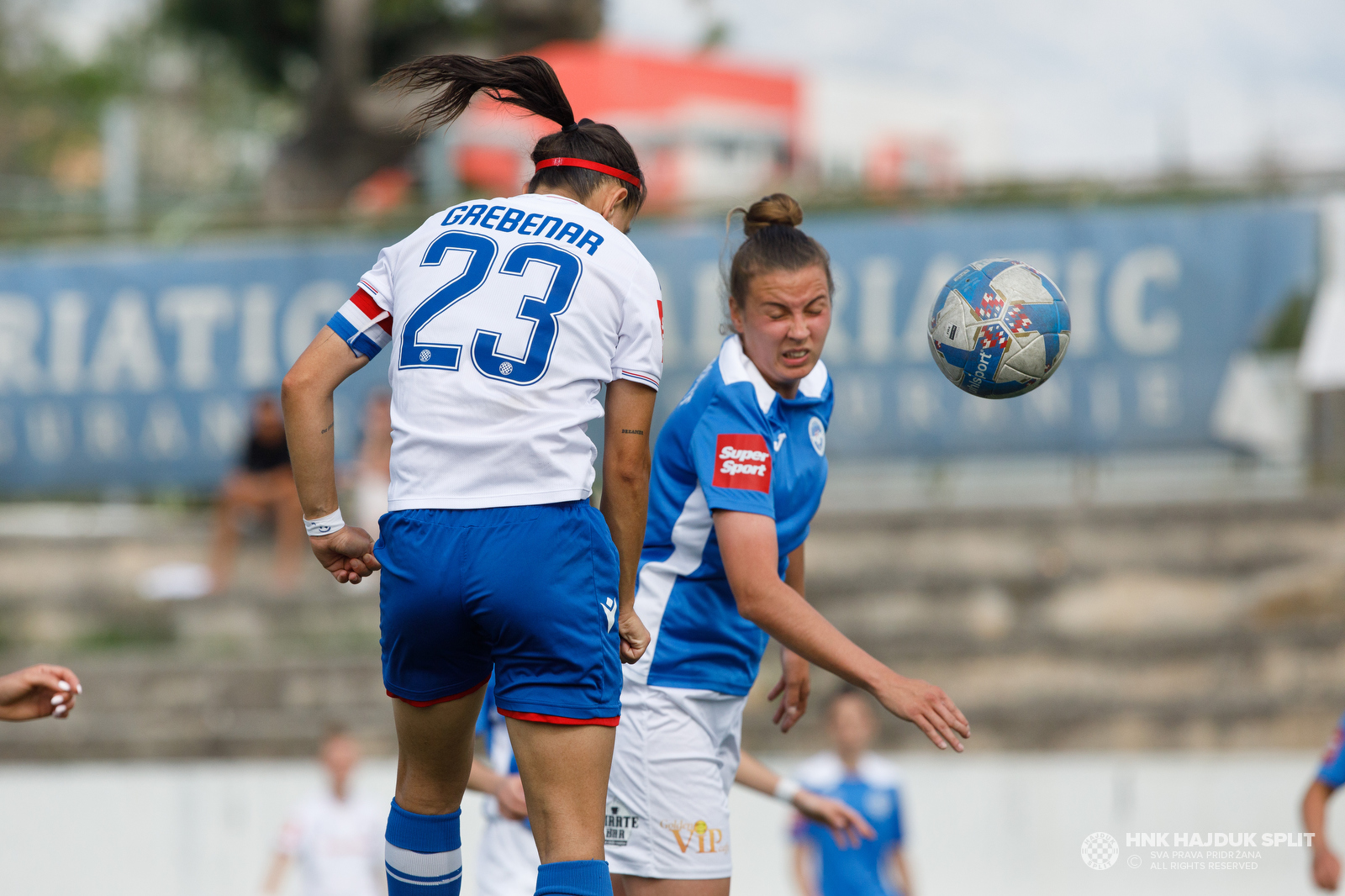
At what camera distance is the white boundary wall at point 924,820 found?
8375mm

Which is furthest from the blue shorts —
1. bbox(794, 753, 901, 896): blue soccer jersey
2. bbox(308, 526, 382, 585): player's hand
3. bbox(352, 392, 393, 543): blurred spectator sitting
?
bbox(352, 392, 393, 543): blurred spectator sitting

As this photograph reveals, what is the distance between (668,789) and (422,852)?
0.73 metres

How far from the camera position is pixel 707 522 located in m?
3.77

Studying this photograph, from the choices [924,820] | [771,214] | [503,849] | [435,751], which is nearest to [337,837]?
[924,820]

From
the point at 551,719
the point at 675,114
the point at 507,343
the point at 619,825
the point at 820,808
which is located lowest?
the point at 820,808

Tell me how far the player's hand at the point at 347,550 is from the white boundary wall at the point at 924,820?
543 cm

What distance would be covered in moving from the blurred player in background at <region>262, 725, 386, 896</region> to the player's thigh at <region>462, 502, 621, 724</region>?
19.7ft

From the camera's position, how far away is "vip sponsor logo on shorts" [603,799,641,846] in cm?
373

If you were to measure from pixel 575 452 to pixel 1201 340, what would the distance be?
8730 mm

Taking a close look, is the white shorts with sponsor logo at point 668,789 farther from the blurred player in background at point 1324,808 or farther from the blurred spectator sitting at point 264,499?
the blurred spectator sitting at point 264,499

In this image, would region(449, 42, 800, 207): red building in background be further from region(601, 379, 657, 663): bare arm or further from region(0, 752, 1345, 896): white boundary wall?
region(601, 379, 657, 663): bare arm

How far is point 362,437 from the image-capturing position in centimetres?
1184

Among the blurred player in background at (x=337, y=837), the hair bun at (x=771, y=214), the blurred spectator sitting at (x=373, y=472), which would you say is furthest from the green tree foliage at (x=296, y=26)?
the hair bun at (x=771, y=214)

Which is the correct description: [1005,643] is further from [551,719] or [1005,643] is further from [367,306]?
[367,306]
